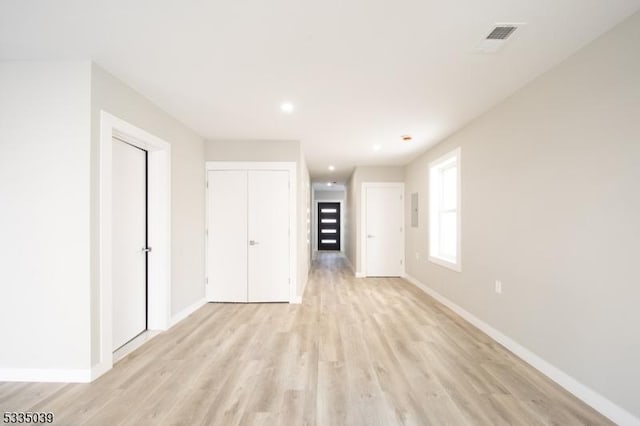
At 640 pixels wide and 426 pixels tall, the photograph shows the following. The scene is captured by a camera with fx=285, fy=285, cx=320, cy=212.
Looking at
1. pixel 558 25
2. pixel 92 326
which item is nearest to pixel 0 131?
pixel 92 326

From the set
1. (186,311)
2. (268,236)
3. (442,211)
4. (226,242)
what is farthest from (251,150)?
(442,211)

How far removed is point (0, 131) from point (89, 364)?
1912mm

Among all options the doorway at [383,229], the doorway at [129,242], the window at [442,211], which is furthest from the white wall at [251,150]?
the doorway at [383,229]

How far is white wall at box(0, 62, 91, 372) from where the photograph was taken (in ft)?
7.12

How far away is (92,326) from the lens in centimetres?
220

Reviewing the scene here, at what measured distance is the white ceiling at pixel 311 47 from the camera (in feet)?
5.43

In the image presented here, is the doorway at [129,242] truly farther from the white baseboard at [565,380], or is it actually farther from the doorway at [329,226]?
the doorway at [329,226]

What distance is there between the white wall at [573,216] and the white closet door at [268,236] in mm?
2612

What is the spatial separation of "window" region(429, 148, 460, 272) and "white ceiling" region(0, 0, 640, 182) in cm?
148

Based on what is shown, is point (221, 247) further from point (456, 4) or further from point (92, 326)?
point (456, 4)

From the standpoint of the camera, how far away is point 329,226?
11.8m

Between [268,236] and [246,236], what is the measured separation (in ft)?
1.08

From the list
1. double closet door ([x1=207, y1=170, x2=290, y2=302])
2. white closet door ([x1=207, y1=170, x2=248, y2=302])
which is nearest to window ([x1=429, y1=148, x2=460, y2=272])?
double closet door ([x1=207, y1=170, x2=290, y2=302])

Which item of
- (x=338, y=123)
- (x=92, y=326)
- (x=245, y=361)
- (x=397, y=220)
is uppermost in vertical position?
(x=338, y=123)
